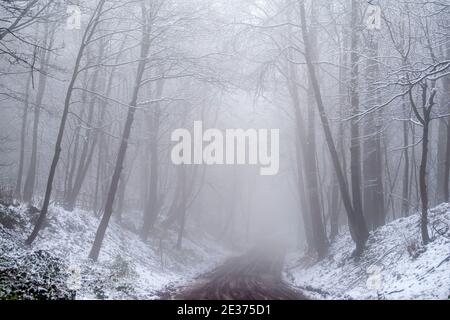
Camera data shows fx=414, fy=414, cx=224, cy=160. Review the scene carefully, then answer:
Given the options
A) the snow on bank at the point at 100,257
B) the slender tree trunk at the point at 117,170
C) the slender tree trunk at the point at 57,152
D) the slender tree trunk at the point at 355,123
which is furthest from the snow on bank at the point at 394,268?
the slender tree trunk at the point at 57,152

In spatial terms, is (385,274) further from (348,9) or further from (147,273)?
(348,9)

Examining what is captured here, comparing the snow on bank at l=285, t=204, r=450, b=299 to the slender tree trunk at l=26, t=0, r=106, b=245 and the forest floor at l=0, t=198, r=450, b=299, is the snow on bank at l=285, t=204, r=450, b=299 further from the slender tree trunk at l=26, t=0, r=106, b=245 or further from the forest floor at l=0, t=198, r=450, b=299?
the slender tree trunk at l=26, t=0, r=106, b=245

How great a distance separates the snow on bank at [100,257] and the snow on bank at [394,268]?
6.02 m

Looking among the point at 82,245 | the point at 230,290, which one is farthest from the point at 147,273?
the point at 230,290

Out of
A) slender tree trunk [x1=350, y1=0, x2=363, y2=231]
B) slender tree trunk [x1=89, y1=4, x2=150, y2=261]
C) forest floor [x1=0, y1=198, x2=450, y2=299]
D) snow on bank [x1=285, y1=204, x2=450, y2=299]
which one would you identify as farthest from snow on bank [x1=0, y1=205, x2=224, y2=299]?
slender tree trunk [x1=350, y1=0, x2=363, y2=231]

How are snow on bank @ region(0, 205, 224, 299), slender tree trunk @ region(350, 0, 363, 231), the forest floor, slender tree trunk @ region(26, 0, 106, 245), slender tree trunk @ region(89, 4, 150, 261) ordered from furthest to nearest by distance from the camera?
1. slender tree trunk @ region(89, 4, 150, 261)
2. slender tree trunk @ region(350, 0, 363, 231)
3. slender tree trunk @ region(26, 0, 106, 245)
4. snow on bank @ region(0, 205, 224, 299)
5. the forest floor

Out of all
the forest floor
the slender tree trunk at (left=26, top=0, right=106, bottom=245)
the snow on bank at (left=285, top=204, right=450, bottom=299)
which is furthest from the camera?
the slender tree trunk at (left=26, top=0, right=106, bottom=245)

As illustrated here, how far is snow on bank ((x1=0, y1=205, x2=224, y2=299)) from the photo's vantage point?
452 inches

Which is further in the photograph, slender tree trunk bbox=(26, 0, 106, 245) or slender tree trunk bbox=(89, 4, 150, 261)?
slender tree trunk bbox=(89, 4, 150, 261)

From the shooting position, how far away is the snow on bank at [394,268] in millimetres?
9797

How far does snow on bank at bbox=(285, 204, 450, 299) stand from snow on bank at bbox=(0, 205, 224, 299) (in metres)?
6.02

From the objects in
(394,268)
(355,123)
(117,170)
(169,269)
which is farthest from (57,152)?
(394,268)

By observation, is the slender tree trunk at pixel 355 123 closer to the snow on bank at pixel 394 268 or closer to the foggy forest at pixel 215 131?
the foggy forest at pixel 215 131
